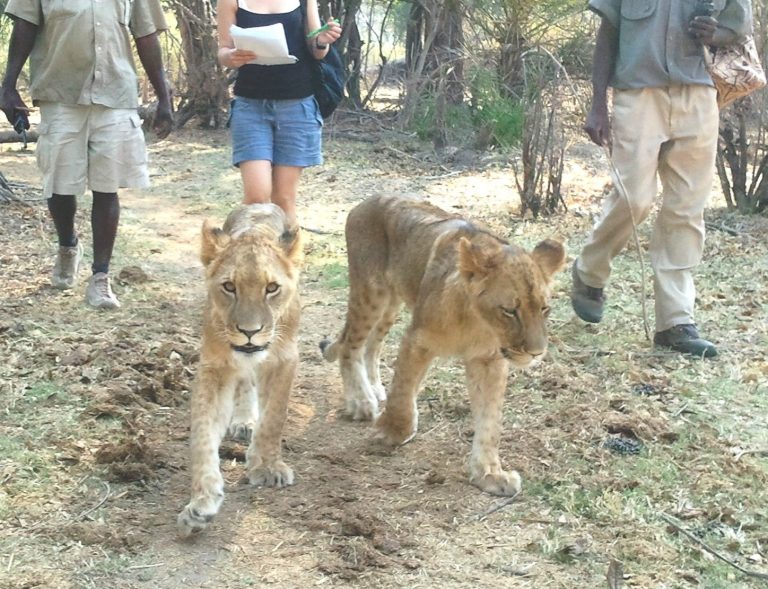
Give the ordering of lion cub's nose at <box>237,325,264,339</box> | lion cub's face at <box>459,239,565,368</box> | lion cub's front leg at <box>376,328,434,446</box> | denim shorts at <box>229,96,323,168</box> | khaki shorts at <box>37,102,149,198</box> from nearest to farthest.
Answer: lion cub's nose at <box>237,325,264,339</box> < lion cub's face at <box>459,239,565,368</box> < lion cub's front leg at <box>376,328,434,446</box> < denim shorts at <box>229,96,323,168</box> < khaki shorts at <box>37,102,149,198</box>

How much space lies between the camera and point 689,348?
583cm

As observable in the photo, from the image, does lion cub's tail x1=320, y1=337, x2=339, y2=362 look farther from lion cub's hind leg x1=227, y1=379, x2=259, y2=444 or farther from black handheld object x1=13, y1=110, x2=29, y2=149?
black handheld object x1=13, y1=110, x2=29, y2=149

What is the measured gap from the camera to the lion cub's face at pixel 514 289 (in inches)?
151

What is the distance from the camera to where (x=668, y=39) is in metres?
5.63

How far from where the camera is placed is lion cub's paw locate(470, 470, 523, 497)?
417 cm

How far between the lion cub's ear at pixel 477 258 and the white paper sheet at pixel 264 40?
2059 mm

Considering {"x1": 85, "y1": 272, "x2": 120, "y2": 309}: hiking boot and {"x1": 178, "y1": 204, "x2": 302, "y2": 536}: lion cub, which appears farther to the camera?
{"x1": 85, "y1": 272, "x2": 120, "y2": 309}: hiking boot

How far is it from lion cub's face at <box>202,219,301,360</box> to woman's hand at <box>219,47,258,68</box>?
189 centimetres

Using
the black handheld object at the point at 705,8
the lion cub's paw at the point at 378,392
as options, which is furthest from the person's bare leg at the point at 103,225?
the black handheld object at the point at 705,8

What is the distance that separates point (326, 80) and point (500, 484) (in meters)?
2.72

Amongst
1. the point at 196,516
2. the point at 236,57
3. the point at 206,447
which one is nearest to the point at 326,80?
the point at 236,57

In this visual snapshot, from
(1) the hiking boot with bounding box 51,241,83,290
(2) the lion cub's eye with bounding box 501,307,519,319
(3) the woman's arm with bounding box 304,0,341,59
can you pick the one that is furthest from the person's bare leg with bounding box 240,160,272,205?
(2) the lion cub's eye with bounding box 501,307,519,319

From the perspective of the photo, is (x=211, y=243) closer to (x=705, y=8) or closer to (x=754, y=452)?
(x=754, y=452)

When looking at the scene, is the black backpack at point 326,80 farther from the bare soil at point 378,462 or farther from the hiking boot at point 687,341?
the hiking boot at point 687,341
